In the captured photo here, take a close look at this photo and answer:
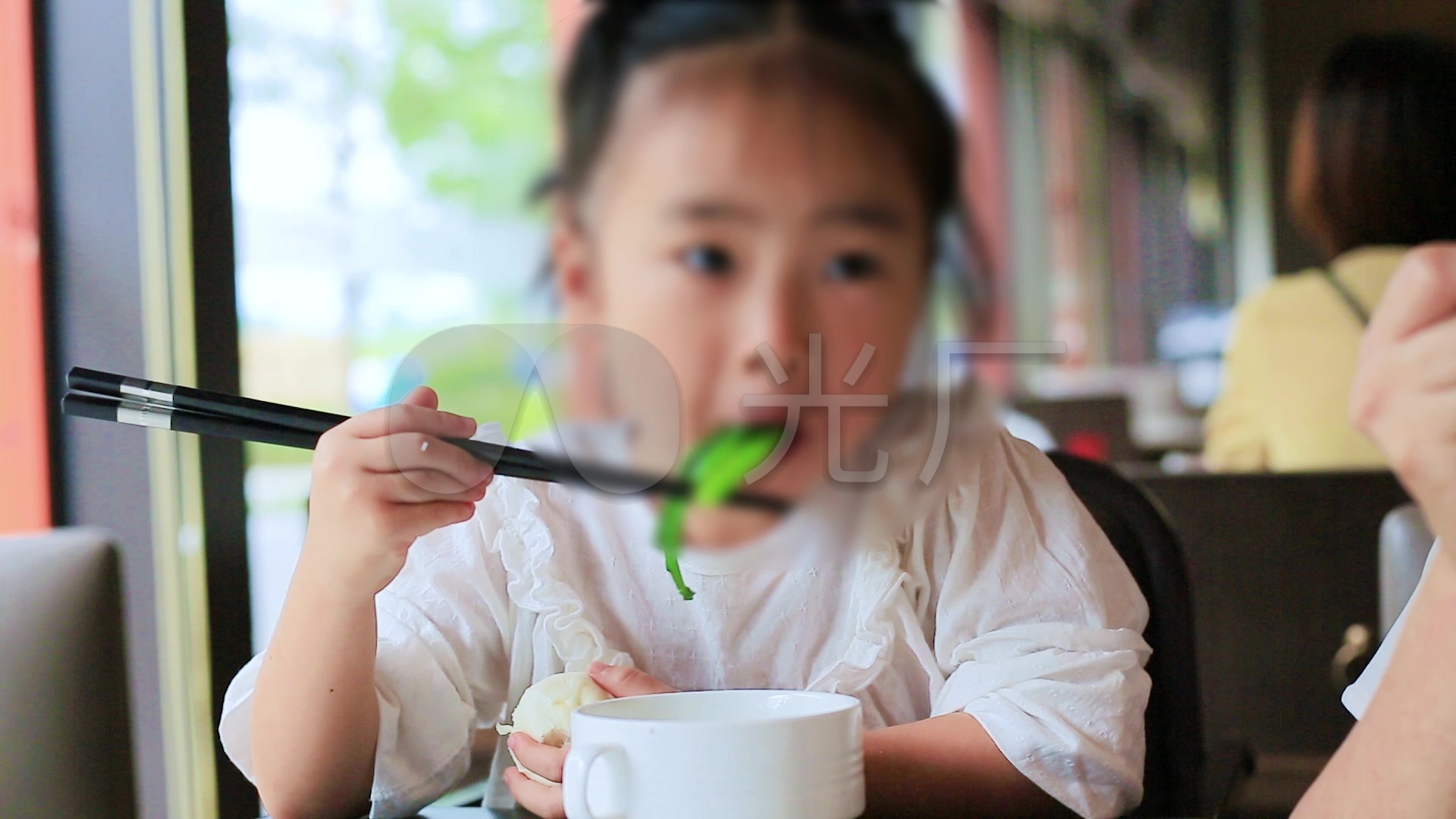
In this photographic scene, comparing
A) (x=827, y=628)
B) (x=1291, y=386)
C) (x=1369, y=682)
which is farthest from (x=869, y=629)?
(x=1291, y=386)

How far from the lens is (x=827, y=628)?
0.37 metres

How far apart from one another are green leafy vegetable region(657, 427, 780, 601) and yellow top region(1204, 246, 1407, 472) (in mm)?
398

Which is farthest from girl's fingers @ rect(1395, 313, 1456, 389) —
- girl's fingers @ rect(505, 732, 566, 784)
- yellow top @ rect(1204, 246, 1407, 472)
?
yellow top @ rect(1204, 246, 1407, 472)

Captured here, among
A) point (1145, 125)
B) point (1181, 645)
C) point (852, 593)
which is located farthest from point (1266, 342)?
A: point (1145, 125)

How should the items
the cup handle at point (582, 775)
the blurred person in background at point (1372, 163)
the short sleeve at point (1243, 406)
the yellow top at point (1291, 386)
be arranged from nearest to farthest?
the cup handle at point (582, 775)
the blurred person in background at point (1372, 163)
the yellow top at point (1291, 386)
the short sleeve at point (1243, 406)

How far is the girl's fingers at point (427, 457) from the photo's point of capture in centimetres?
23

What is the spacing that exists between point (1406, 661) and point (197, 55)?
0.33m

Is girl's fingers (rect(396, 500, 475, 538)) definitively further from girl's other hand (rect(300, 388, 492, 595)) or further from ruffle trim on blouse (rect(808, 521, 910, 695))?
ruffle trim on blouse (rect(808, 521, 910, 695))

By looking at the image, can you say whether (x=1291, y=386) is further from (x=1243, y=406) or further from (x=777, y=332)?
(x=777, y=332)

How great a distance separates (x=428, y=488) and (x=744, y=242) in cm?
12

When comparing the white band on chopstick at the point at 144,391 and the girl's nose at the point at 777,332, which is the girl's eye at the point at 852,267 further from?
the white band on chopstick at the point at 144,391

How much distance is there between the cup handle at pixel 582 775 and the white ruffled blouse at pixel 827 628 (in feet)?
0.18

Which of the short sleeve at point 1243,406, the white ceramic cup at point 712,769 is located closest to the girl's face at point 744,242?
the white ceramic cup at point 712,769

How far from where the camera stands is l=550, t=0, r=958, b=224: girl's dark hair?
17 centimetres
